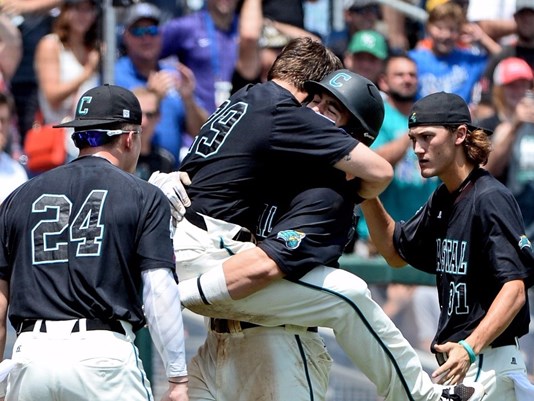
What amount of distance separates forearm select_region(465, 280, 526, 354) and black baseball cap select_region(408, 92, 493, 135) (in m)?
0.84

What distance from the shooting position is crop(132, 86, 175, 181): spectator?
866 centimetres

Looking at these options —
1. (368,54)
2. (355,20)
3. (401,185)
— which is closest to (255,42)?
(368,54)

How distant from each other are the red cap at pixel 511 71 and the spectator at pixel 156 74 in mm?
2508

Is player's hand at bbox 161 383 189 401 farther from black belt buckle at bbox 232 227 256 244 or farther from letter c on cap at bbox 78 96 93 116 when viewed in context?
letter c on cap at bbox 78 96 93 116

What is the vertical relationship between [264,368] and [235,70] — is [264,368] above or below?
below

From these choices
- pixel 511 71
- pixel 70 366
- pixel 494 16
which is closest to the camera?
pixel 70 366

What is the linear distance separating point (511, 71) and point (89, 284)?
18.3 ft

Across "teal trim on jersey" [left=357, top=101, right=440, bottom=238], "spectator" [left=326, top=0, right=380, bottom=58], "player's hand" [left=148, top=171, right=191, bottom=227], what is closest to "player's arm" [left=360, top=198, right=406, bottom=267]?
"player's hand" [left=148, top=171, right=191, bottom=227]

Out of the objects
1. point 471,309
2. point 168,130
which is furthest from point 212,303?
point 168,130

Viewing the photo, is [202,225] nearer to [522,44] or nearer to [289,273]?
[289,273]

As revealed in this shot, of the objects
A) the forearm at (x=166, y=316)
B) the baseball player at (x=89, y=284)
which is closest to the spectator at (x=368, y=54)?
the baseball player at (x=89, y=284)

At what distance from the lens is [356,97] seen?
510cm

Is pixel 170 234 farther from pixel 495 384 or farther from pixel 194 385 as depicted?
pixel 495 384

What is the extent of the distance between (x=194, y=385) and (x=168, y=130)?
13.0 feet
